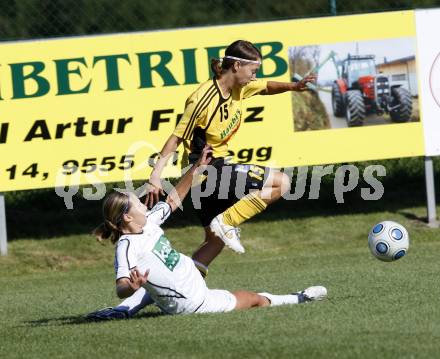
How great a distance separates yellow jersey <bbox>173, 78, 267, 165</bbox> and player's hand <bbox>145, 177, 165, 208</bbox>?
0.61 m

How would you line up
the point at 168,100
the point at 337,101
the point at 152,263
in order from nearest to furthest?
the point at 152,263 → the point at 168,100 → the point at 337,101

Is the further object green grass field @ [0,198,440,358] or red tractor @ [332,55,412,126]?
red tractor @ [332,55,412,126]

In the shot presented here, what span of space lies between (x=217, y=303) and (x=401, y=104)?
22.6 ft

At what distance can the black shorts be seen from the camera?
9.24 metres

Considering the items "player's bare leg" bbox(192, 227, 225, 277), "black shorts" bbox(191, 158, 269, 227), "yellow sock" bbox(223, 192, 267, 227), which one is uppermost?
"black shorts" bbox(191, 158, 269, 227)

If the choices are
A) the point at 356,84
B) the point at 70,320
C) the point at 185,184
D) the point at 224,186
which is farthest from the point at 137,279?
the point at 356,84

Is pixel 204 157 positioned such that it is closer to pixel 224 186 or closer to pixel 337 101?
pixel 224 186

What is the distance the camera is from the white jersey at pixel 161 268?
7.63m

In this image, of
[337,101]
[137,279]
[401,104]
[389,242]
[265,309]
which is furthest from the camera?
[401,104]

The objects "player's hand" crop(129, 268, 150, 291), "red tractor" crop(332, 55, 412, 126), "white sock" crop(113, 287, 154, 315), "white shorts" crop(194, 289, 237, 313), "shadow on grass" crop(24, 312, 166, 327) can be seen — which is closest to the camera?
"player's hand" crop(129, 268, 150, 291)

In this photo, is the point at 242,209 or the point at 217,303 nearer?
the point at 217,303

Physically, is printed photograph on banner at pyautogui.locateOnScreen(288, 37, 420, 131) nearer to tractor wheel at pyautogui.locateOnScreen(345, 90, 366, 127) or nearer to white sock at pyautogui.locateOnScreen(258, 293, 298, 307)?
tractor wheel at pyautogui.locateOnScreen(345, 90, 366, 127)

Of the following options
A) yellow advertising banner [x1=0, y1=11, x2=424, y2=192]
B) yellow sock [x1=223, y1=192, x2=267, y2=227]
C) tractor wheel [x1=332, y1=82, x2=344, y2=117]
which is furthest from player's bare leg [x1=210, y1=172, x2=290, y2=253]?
tractor wheel [x1=332, y1=82, x2=344, y2=117]

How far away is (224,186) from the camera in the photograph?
9.27m
